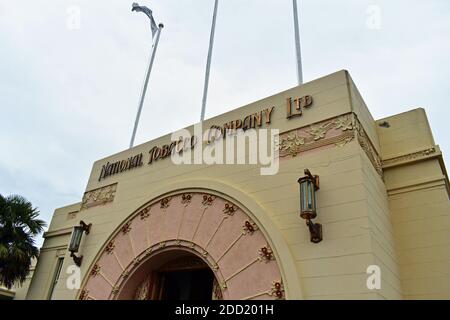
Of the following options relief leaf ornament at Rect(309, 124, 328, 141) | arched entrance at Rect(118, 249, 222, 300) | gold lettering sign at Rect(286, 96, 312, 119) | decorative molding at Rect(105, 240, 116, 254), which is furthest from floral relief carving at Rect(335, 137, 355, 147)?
decorative molding at Rect(105, 240, 116, 254)

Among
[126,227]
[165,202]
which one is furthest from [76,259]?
[165,202]

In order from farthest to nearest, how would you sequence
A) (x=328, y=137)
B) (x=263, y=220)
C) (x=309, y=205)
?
(x=328, y=137)
(x=263, y=220)
(x=309, y=205)

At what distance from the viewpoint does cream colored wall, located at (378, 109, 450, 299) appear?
246 inches

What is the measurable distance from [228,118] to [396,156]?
12.6ft

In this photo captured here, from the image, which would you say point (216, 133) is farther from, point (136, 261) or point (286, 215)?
point (136, 261)

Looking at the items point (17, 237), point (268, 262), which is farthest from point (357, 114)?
point (17, 237)

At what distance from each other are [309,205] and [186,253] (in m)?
3.41

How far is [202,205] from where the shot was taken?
754 cm

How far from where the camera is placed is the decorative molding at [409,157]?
721cm

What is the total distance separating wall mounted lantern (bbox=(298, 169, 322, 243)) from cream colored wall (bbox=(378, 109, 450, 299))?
7.17ft

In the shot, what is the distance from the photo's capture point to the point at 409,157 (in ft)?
24.0

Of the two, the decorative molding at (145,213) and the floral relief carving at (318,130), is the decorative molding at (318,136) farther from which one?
the decorative molding at (145,213)
